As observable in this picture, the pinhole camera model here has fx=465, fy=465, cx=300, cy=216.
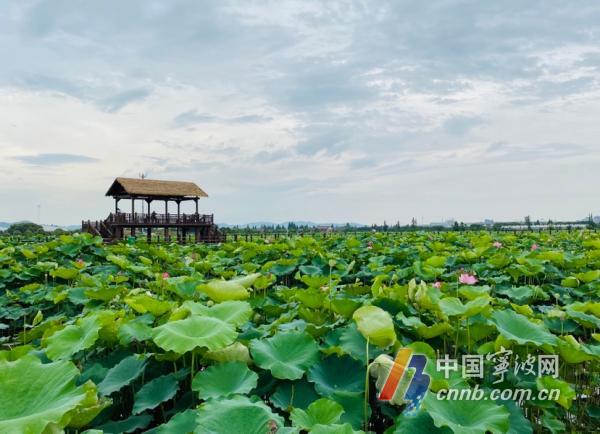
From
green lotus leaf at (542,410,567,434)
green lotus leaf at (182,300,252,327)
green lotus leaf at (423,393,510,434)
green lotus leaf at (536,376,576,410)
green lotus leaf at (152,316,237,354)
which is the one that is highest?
green lotus leaf at (182,300,252,327)

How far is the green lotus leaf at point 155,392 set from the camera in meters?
1.78

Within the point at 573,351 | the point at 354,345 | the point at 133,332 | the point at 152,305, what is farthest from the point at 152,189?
the point at 573,351

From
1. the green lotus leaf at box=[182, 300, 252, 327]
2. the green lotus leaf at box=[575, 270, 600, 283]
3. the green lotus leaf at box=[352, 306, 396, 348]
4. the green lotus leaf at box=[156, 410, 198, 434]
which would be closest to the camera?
the green lotus leaf at box=[156, 410, 198, 434]

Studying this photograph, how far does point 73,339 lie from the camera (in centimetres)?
214

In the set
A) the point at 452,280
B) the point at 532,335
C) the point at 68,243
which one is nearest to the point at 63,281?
the point at 68,243

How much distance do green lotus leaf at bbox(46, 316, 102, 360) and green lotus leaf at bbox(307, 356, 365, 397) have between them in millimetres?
971

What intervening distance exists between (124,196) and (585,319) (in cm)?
2392

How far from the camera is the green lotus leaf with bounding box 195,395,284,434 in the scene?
1314 millimetres

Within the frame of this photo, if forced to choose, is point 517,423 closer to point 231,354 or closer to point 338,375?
point 338,375

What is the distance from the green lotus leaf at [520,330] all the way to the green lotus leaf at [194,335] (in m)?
1.23

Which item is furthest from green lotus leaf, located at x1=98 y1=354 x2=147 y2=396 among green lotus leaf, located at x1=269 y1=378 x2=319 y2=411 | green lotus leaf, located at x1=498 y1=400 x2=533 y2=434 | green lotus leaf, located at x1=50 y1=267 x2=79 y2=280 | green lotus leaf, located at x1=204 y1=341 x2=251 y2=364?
green lotus leaf, located at x1=50 y1=267 x2=79 y2=280

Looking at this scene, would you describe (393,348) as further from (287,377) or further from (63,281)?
(63,281)

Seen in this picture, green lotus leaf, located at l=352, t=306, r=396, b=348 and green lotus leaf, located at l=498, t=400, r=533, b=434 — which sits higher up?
green lotus leaf, located at l=352, t=306, r=396, b=348

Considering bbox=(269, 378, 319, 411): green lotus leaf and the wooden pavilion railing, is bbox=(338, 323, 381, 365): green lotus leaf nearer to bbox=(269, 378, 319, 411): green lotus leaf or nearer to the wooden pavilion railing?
bbox=(269, 378, 319, 411): green lotus leaf
